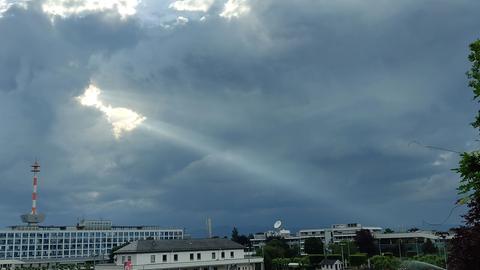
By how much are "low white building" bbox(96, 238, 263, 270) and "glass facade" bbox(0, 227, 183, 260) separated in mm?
94133

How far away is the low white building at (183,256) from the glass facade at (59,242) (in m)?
94.1

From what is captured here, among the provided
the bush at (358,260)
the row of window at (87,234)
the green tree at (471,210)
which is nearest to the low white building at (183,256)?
the bush at (358,260)

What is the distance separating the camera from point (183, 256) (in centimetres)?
7150

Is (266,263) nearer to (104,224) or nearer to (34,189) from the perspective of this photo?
(34,189)

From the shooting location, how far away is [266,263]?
323ft

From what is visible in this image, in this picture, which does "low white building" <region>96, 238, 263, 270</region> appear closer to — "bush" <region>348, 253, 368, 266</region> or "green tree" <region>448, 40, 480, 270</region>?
"bush" <region>348, 253, 368, 266</region>

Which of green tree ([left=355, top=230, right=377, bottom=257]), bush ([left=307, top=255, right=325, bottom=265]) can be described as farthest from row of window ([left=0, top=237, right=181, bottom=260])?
bush ([left=307, top=255, right=325, bottom=265])

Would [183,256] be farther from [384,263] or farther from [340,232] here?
[340,232]

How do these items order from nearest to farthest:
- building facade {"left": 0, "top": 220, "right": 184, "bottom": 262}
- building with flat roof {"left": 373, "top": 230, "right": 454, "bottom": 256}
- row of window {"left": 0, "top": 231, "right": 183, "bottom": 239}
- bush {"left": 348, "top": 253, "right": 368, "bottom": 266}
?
bush {"left": 348, "top": 253, "right": 368, "bottom": 266}
building with flat roof {"left": 373, "top": 230, "right": 454, "bottom": 256}
building facade {"left": 0, "top": 220, "right": 184, "bottom": 262}
row of window {"left": 0, "top": 231, "right": 183, "bottom": 239}

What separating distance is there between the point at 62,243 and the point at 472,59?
172 metres

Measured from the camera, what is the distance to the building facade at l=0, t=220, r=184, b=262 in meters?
154

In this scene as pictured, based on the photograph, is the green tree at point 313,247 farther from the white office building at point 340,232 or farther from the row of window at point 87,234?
the row of window at point 87,234

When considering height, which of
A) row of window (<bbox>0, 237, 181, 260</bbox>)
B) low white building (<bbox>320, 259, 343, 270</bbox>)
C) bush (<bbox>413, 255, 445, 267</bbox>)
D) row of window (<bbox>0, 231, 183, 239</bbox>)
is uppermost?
row of window (<bbox>0, 231, 183, 239</bbox>)

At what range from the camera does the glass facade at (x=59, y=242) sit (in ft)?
503
